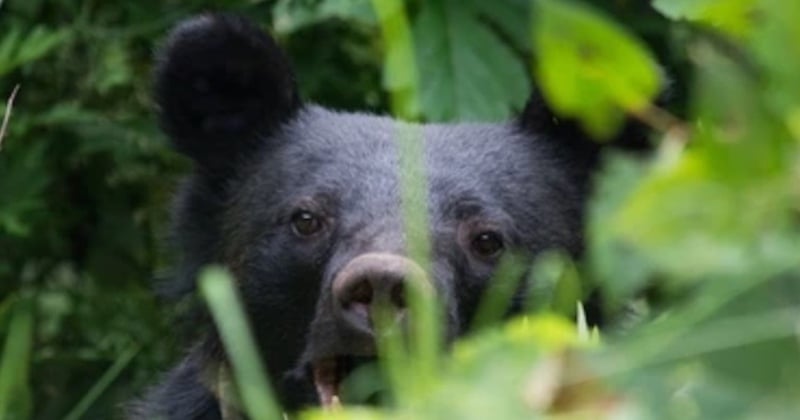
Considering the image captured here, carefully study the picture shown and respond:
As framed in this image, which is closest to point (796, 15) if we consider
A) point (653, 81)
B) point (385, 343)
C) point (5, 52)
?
point (653, 81)

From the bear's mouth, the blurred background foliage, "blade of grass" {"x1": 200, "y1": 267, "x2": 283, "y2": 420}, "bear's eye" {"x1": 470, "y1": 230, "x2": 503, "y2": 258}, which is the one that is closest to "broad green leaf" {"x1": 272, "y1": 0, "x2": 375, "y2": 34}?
the blurred background foliage

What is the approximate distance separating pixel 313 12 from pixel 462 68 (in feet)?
1.66

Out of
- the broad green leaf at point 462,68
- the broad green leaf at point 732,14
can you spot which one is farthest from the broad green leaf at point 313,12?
the broad green leaf at point 732,14

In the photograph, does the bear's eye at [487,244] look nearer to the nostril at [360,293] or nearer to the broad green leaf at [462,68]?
the nostril at [360,293]

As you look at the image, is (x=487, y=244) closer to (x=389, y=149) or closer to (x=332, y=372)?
(x=389, y=149)

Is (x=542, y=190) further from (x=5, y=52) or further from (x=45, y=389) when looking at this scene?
(x=45, y=389)

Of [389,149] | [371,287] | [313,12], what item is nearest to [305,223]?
[389,149]

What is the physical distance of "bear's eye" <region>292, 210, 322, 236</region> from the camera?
4770 millimetres

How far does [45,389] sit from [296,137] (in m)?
1.80

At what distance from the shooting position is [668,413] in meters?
1.84

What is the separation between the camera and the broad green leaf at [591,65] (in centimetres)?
Answer: 190

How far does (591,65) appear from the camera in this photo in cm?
195

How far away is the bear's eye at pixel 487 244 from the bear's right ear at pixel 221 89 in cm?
72

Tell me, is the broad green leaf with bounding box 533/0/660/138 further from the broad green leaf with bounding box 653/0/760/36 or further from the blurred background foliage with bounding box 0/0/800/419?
the broad green leaf with bounding box 653/0/760/36
